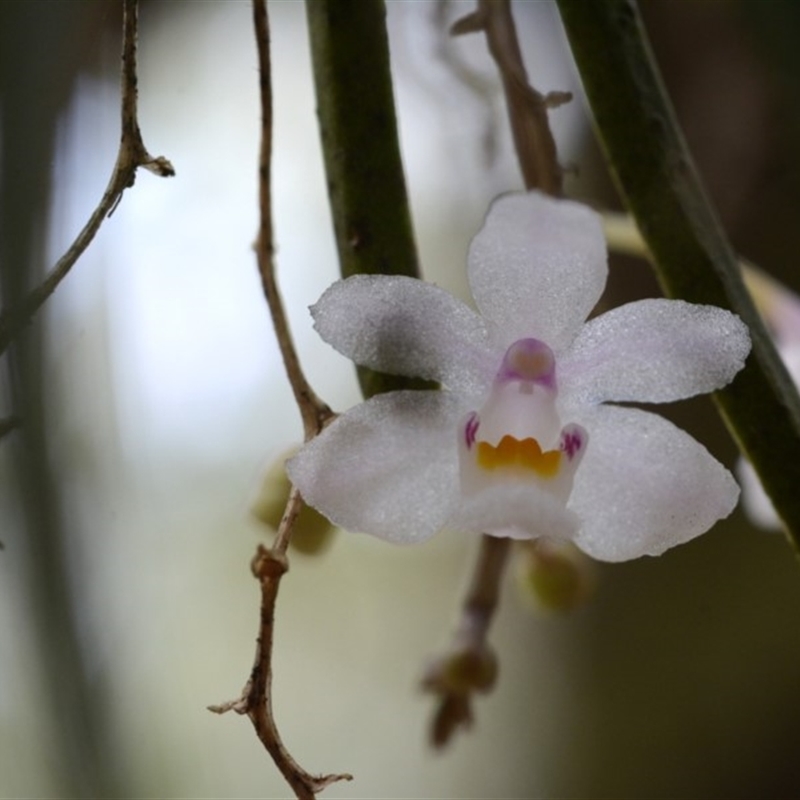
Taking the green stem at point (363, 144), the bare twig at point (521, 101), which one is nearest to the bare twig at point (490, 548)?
the bare twig at point (521, 101)

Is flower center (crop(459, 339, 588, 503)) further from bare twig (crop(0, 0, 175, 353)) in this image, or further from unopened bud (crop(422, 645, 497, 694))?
unopened bud (crop(422, 645, 497, 694))

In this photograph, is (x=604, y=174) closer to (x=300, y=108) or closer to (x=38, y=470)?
(x=300, y=108)

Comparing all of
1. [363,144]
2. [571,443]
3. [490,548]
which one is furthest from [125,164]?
[490,548]

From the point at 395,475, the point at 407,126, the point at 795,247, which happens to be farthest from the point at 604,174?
the point at 395,475

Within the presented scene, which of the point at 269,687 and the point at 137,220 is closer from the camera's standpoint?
the point at 269,687

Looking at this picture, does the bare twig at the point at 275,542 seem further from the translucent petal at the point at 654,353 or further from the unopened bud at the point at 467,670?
the unopened bud at the point at 467,670

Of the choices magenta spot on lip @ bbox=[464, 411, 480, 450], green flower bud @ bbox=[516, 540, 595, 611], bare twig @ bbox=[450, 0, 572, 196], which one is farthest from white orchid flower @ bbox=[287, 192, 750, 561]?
green flower bud @ bbox=[516, 540, 595, 611]
